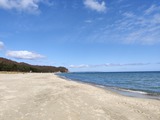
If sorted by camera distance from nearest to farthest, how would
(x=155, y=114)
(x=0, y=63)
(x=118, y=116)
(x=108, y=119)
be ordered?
(x=108, y=119) < (x=118, y=116) < (x=155, y=114) < (x=0, y=63)

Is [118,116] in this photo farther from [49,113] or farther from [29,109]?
[29,109]

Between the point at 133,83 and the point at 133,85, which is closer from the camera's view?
the point at 133,85

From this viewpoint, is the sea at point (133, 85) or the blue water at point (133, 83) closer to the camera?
the sea at point (133, 85)

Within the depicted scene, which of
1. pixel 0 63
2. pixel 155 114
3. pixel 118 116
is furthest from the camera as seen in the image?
pixel 0 63

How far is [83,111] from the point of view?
36.5ft

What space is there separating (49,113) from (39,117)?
88cm

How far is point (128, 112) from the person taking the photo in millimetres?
11281

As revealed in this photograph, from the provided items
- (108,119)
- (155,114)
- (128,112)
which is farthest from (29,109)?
(155,114)

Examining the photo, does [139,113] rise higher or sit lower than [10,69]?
lower

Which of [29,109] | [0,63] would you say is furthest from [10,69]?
[29,109]

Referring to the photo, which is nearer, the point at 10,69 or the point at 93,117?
the point at 93,117

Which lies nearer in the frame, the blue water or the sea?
the sea

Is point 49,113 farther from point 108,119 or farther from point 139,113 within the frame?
point 139,113

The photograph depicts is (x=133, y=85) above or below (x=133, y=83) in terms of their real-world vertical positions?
below
